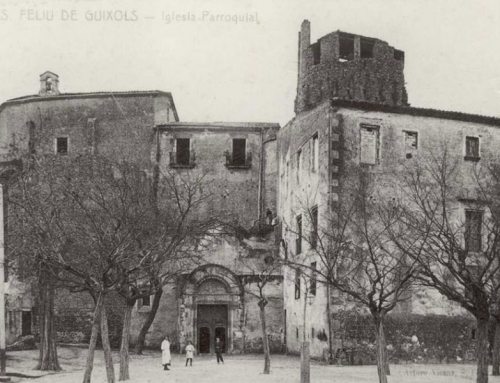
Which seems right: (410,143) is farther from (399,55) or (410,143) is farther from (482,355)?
Result: (399,55)

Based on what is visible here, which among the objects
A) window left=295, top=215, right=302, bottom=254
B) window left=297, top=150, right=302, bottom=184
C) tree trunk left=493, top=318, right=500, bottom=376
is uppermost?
window left=297, top=150, right=302, bottom=184

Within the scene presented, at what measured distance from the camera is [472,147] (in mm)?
29844

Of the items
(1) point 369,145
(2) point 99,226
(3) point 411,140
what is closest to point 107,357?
(2) point 99,226

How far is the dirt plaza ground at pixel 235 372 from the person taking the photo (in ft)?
70.2

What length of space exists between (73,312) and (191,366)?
12086 millimetres

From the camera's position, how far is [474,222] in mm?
24156

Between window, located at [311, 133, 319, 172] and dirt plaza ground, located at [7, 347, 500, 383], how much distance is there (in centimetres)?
802

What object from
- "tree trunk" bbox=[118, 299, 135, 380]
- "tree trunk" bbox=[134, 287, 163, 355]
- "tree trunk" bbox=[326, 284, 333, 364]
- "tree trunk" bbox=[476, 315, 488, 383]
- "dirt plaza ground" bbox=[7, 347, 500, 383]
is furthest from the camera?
"tree trunk" bbox=[134, 287, 163, 355]

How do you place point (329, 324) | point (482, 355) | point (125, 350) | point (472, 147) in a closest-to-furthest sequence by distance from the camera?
1. point (482, 355)
2. point (125, 350)
3. point (329, 324)
4. point (472, 147)

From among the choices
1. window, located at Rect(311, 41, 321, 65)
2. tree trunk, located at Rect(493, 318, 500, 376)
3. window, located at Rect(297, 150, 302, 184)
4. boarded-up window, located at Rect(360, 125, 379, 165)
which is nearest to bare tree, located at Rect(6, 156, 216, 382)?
window, located at Rect(297, 150, 302, 184)

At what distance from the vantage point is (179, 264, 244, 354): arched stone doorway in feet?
111

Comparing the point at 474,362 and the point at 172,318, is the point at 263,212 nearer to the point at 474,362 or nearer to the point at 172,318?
the point at 172,318

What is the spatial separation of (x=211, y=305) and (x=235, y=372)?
1064cm

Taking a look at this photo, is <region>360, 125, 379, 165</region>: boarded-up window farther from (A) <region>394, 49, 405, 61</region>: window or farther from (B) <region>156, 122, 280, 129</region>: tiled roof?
(A) <region>394, 49, 405, 61</region>: window
